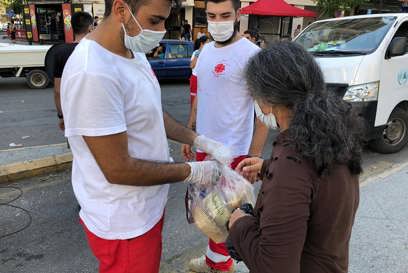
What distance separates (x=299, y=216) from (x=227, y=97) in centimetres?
149

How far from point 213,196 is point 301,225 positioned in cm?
68

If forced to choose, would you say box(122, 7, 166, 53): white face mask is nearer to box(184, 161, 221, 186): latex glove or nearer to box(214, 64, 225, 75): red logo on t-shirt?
box(184, 161, 221, 186): latex glove

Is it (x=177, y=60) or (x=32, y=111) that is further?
(x=177, y=60)

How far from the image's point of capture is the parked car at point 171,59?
1162cm

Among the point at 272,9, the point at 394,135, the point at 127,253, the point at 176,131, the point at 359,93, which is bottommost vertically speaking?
the point at 394,135

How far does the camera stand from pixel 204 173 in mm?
1813

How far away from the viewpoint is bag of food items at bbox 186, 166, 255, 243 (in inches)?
66.8

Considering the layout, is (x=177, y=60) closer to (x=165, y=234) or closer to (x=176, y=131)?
(x=165, y=234)

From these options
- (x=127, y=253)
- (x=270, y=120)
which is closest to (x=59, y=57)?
(x=127, y=253)

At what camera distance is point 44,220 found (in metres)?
3.65

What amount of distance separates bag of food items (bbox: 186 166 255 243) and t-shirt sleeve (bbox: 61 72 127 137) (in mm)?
592

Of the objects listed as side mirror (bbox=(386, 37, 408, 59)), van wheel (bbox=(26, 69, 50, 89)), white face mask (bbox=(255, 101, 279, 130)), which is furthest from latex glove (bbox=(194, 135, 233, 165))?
van wheel (bbox=(26, 69, 50, 89))

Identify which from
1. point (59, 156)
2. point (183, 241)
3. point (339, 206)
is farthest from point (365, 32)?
point (339, 206)

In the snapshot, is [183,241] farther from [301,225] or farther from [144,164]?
[301,225]
